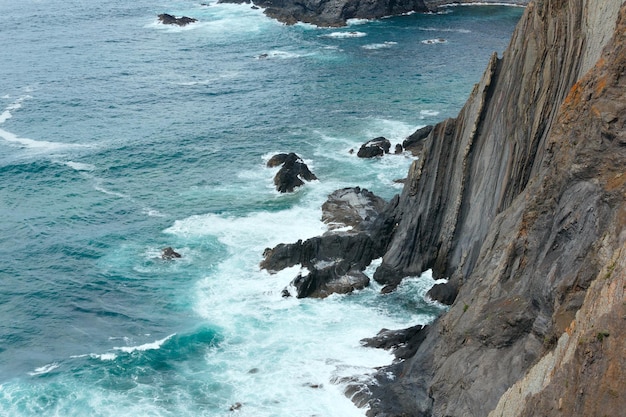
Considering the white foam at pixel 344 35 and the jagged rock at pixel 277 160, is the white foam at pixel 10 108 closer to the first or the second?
the jagged rock at pixel 277 160

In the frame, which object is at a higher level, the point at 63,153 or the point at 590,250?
the point at 590,250

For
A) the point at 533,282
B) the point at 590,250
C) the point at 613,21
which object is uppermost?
the point at 613,21

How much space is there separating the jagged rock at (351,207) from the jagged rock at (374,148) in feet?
36.2

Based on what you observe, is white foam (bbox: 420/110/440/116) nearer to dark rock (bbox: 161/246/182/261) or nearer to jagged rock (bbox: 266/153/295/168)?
jagged rock (bbox: 266/153/295/168)

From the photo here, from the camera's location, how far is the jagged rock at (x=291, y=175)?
74500 millimetres

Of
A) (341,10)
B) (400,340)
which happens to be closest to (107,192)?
(400,340)

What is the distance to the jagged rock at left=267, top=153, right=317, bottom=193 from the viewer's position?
74.5m

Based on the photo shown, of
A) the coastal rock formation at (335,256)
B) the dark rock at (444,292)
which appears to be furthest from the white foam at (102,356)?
the dark rock at (444,292)

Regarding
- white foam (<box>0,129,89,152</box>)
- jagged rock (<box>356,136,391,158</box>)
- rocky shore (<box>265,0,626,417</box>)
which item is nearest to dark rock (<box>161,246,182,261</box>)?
Answer: rocky shore (<box>265,0,626,417</box>)

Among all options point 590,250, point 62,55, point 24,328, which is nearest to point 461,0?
point 62,55

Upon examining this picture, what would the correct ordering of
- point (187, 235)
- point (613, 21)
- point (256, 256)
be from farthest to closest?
point (187, 235), point (256, 256), point (613, 21)

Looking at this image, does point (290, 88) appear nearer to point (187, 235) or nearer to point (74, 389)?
point (187, 235)

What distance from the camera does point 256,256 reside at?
206ft

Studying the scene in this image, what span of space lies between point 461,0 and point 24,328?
130687 mm
